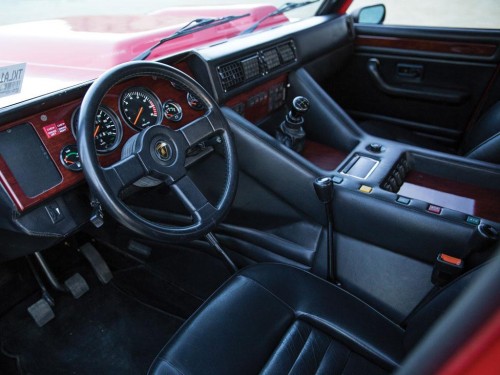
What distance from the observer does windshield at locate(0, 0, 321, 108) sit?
56.9 inches

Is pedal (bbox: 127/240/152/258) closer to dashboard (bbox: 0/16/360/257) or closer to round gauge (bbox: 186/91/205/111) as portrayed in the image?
dashboard (bbox: 0/16/360/257)

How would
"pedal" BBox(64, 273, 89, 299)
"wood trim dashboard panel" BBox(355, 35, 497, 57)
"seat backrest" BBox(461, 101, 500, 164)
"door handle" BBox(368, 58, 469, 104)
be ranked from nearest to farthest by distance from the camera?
1. "seat backrest" BBox(461, 101, 500, 164)
2. "pedal" BBox(64, 273, 89, 299)
3. "wood trim dashboard panel" BBox(355, 35, 497, 57)
4. "door handle" BBox(368, 58, 469, 104)

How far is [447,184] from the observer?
1.77 m

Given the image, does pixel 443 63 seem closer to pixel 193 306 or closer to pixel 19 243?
pixel 193 306

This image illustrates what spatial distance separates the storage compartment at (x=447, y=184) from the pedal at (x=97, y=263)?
4.66 feet

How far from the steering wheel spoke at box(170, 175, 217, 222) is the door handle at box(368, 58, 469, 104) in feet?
6.16

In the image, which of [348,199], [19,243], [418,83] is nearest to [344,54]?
[418,83]

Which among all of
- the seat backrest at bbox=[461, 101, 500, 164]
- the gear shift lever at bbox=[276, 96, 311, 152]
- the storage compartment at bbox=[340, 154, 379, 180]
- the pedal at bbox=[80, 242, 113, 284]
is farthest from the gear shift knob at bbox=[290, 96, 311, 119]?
the pedal at bbox=[80, 242, 113, 284]

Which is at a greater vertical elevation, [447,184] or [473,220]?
[473,220]

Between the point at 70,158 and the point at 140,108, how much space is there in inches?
11.1

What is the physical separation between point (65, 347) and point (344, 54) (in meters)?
2.31

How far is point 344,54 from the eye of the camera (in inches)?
105

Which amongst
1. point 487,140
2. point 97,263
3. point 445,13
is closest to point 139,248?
point 97,263

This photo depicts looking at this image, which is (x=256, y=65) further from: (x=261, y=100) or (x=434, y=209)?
(x=434, y=209)
